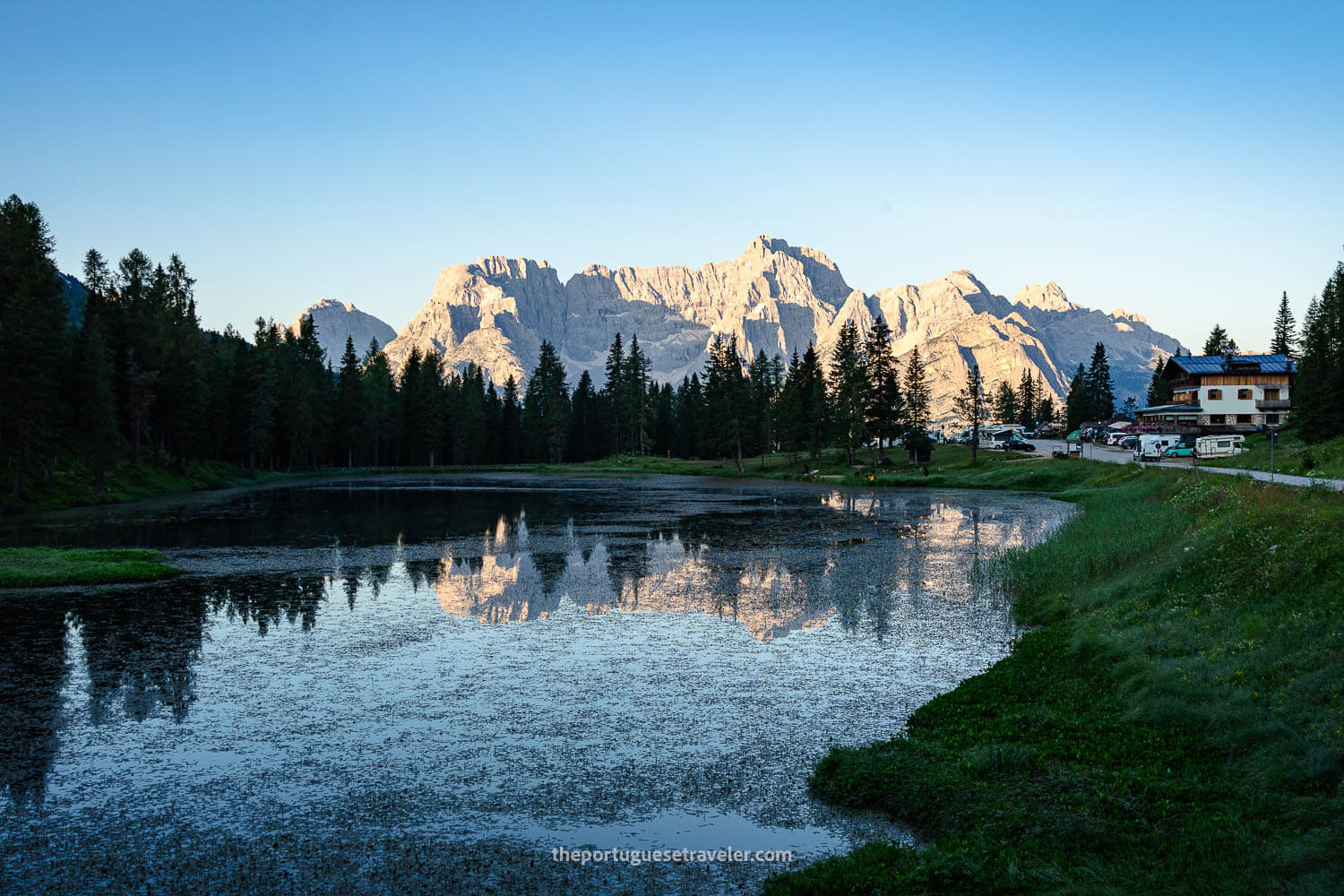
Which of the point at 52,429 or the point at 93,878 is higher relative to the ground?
the point at 52,429

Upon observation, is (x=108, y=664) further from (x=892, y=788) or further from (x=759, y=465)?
(x=759, y=465)

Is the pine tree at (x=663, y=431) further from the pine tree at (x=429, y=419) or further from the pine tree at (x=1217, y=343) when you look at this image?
the pine tree at (x=1217, y=343)

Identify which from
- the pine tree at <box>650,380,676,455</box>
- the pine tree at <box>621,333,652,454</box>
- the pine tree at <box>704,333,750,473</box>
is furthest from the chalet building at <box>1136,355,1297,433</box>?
the pine tree at <box>650,380,676,455</box>

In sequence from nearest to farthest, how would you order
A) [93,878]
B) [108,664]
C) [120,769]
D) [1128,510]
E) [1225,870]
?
1. [1225,870]
2. [93,878]
3. [120,769]
4. [108,664]
5. [1128,510]

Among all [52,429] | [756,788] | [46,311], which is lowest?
[756,788]

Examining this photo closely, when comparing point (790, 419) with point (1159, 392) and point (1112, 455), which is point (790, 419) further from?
point (1159, 392)

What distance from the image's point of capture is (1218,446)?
251 feet

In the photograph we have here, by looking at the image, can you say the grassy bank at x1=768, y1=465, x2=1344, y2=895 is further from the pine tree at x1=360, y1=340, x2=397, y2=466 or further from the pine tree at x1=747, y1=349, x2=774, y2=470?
the pine tree at x1=360, y1=340, x2=397, y2=466

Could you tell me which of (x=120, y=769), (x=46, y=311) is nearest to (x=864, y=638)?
(x=120, y=769)

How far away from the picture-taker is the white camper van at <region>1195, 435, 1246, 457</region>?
246 ft

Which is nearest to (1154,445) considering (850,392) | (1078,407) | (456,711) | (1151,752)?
(850,392)

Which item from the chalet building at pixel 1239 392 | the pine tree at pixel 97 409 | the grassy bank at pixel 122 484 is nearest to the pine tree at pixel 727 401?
the chalet building at pixel 1239 392

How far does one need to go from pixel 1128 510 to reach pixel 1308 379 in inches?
2456

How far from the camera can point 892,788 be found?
13359mm
